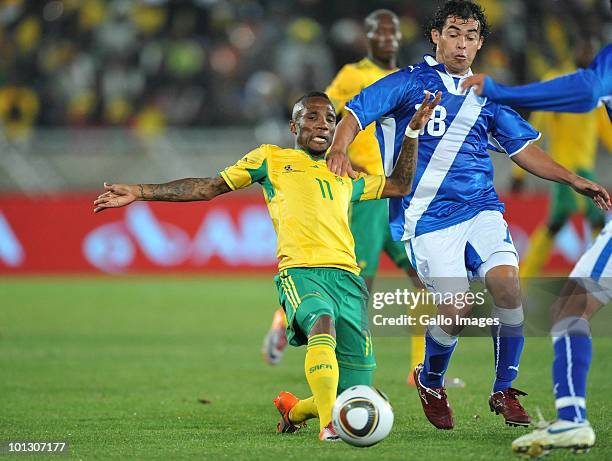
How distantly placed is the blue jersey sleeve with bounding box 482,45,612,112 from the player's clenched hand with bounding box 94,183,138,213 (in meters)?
2.03

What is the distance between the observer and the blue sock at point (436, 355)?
651 centimetres

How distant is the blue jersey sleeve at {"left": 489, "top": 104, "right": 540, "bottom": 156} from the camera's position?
6520 mm

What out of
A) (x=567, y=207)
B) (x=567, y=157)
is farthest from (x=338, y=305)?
(x=567, y=157)

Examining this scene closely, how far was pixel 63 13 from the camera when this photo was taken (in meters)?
20.9

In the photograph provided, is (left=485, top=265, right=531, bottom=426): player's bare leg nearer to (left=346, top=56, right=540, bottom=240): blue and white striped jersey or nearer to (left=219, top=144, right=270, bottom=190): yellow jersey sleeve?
(left=346, top=56, right=540, bottom=240): blue and white striped jersey

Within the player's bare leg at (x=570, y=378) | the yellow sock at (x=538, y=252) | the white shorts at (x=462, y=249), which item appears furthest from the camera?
the yellow sock at (x=538, y=252)

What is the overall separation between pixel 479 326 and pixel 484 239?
0.95 meters

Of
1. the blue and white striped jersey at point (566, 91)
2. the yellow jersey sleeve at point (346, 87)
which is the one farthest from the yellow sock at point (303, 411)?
the yellow jersey sleeve at point (346, 87)

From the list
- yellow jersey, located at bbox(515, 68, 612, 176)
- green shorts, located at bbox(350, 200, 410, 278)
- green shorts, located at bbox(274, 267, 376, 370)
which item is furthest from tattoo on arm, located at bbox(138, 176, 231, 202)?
yellow jersey, located at bbox(515, 68, 612, 176)

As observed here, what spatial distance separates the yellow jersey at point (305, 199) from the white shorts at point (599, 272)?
147 centimetres

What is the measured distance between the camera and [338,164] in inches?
224

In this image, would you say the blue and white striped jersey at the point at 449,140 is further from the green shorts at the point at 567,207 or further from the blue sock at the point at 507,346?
the green shorts at the point at 567,207

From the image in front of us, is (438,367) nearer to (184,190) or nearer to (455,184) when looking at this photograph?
(455,184)

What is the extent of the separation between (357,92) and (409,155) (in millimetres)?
2608
